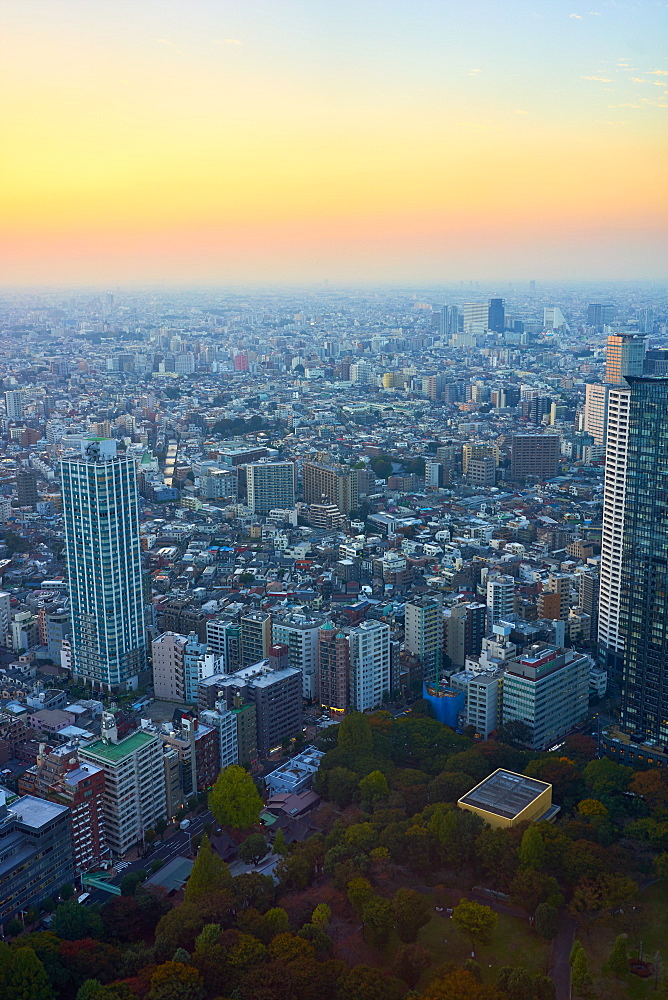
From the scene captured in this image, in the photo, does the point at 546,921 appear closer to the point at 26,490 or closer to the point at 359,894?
the point at 359,894

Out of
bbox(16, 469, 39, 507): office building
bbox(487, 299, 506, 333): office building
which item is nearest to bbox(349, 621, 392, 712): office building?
bbox(16, 469, 39, 507): office building

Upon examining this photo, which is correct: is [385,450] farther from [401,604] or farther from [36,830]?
[36,830]

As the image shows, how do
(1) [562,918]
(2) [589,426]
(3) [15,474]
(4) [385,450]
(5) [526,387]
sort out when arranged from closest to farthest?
(1) [562,918], (3) [15,474], (4) [385,450], (2) [589,426], (5) [526,387]

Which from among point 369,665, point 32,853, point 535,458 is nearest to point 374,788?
point 369,665

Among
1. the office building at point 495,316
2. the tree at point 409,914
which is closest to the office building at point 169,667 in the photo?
the tree at point 409,914

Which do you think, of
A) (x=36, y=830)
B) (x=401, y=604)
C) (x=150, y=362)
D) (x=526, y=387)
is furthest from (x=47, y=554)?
(x=150, y=362)

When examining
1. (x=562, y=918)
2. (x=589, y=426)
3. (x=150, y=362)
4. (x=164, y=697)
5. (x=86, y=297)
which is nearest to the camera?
(x=562, y=918)

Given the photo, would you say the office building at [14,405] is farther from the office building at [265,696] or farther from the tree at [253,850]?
the tree at [253,850]
